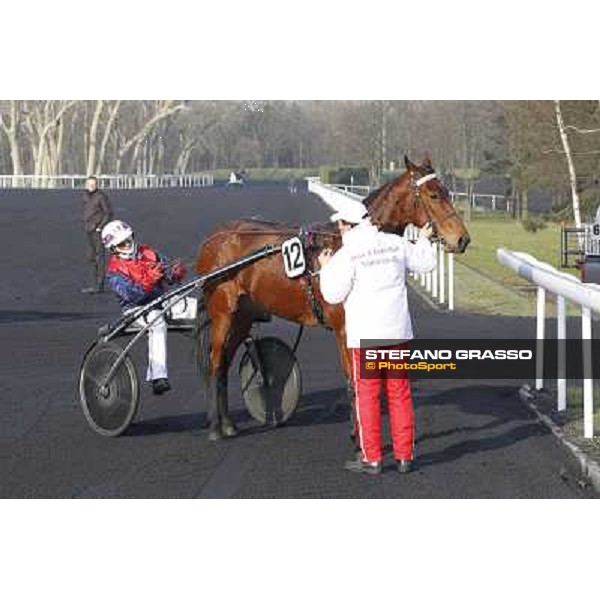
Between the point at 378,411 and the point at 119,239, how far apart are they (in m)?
2.66

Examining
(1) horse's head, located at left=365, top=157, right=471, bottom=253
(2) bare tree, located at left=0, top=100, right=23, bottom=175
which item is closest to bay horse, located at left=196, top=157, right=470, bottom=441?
(1) horse's head, located at left=365, top=157, right=471, bottom=253

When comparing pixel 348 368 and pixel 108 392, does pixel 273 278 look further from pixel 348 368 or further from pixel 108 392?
pixel 108 392

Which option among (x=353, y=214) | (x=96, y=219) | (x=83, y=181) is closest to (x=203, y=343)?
(x=353, y=214)

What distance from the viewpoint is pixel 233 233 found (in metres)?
9.12

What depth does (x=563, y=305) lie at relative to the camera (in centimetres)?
980

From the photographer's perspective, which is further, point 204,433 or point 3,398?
point 3,398

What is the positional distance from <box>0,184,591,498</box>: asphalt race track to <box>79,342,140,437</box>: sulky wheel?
12cm

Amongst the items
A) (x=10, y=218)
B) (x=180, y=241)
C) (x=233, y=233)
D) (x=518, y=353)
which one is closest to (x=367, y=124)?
(x=10, y=218)

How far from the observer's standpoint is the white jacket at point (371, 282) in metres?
7.39

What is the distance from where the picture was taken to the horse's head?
757 centimetres

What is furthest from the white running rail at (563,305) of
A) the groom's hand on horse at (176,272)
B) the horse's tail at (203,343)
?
the groom's hand on horse at (176,272)

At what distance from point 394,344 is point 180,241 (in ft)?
80.3

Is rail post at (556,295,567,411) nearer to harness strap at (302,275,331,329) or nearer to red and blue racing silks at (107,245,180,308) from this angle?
harness strap at (302,275,331,329)

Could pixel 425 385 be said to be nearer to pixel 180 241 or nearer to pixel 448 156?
pixel 180 241
